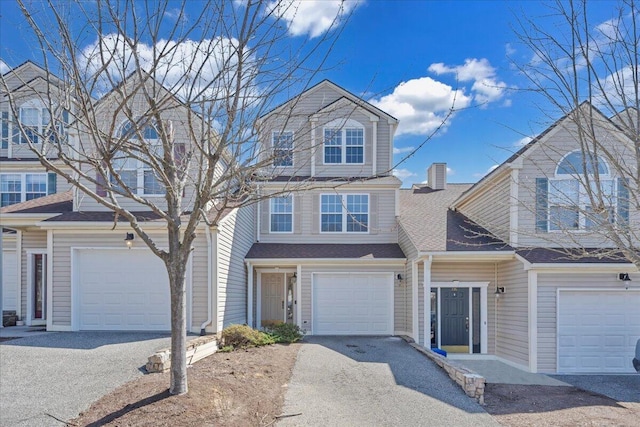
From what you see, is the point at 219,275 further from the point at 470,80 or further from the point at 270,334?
the point at 470,80

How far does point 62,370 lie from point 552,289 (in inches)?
430

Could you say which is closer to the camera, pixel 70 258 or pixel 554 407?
pixel 554 407

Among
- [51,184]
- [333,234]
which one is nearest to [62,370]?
[51,184]

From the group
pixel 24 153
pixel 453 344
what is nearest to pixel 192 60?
pixel 453 344

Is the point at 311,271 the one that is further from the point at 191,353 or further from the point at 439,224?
the point at 191,353

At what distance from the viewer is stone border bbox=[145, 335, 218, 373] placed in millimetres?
7050

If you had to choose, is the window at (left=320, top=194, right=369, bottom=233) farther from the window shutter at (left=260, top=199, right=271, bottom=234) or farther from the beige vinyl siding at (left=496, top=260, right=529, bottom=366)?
the beige vinyl siding at (left=496, top=260, right=529, bottom=366)

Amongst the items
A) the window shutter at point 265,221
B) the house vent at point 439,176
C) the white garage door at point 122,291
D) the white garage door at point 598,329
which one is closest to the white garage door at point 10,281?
the white garage door at point 122,291

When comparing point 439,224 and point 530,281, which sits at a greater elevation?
point 439,224

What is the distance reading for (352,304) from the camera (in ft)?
43.6

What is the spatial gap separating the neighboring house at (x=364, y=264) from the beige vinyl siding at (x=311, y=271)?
46 millimetres

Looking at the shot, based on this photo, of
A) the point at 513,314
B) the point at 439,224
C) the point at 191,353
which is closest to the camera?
the point at 191,353

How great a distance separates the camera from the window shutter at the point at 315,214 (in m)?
14.5

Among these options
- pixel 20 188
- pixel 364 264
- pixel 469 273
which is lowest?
pixel 469 273
